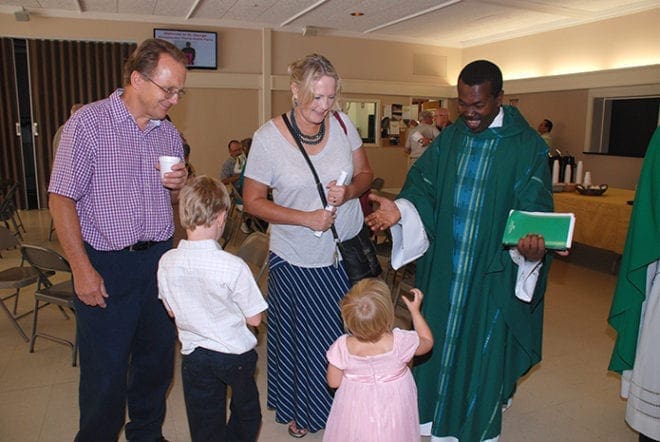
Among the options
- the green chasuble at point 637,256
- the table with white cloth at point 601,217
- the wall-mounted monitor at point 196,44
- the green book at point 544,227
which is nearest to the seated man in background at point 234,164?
the wall-mounted monitor at point 196,44

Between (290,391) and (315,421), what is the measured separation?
0.66 ft

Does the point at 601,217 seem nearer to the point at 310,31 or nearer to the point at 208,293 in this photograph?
the point at 208,293

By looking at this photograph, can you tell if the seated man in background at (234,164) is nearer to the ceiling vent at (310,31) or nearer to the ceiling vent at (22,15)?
the ceiling vent at (310,31)

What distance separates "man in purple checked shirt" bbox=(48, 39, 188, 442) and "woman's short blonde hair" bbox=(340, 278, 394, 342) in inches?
33.7

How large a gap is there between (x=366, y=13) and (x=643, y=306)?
8317 millimetres

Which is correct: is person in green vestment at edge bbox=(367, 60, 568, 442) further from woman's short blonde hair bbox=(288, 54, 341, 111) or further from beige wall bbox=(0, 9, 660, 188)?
beige wall bbox=(0, 9, 660, 188)

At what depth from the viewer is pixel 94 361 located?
2.12m

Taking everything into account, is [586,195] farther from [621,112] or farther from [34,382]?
[34,382]

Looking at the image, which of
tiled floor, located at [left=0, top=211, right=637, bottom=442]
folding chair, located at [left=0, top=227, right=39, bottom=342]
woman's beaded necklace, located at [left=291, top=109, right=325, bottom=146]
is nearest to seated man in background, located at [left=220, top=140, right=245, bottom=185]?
tiled floor, located at [left=0, top=211, right=637, bottom=442]

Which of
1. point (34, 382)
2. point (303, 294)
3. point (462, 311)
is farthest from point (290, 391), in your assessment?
point (34, 382)

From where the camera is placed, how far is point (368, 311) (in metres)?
1.77

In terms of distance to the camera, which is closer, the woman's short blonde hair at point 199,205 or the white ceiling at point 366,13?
the woman's short blonde hair at point 199,205

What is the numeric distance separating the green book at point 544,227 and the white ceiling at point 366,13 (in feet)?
24.4

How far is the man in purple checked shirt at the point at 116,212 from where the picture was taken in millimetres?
1929
